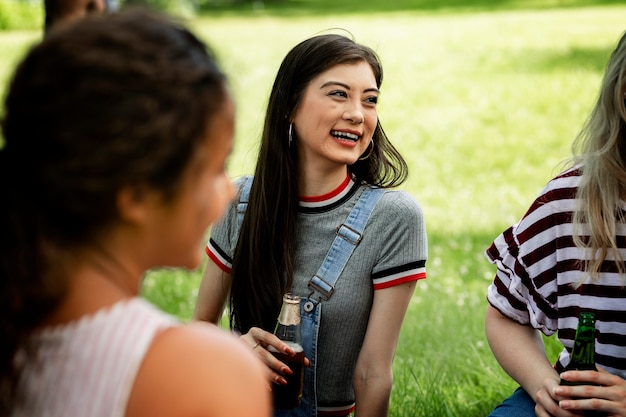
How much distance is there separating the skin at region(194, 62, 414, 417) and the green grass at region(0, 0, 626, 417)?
0.34m

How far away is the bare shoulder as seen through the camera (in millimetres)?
1380

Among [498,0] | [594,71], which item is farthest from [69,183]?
[498,0]

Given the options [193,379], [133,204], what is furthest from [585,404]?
[133,204]

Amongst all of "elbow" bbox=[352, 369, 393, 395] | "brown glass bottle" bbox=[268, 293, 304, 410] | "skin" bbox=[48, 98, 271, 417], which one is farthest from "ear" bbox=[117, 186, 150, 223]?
"elbow" bbox=[352, 369, 393, 395]

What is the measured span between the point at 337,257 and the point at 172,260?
1.61 meters

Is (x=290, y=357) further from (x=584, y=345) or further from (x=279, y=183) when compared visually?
(x=584, y=345)

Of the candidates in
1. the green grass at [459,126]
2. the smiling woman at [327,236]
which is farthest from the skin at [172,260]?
the smiling woman at [327,236]

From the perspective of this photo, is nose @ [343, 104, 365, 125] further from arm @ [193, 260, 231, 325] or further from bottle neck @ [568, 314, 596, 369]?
Result: bottle neck @ [568, 314, 596, 369]

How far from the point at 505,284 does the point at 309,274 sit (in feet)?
2.13

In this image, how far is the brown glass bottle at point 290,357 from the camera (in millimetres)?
2826

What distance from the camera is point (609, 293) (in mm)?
2721

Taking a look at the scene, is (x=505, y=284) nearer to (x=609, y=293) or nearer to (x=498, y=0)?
(x=609, y=293)

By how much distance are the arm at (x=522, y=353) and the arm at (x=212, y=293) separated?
3.06ft

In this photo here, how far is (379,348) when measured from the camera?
3.05 m
